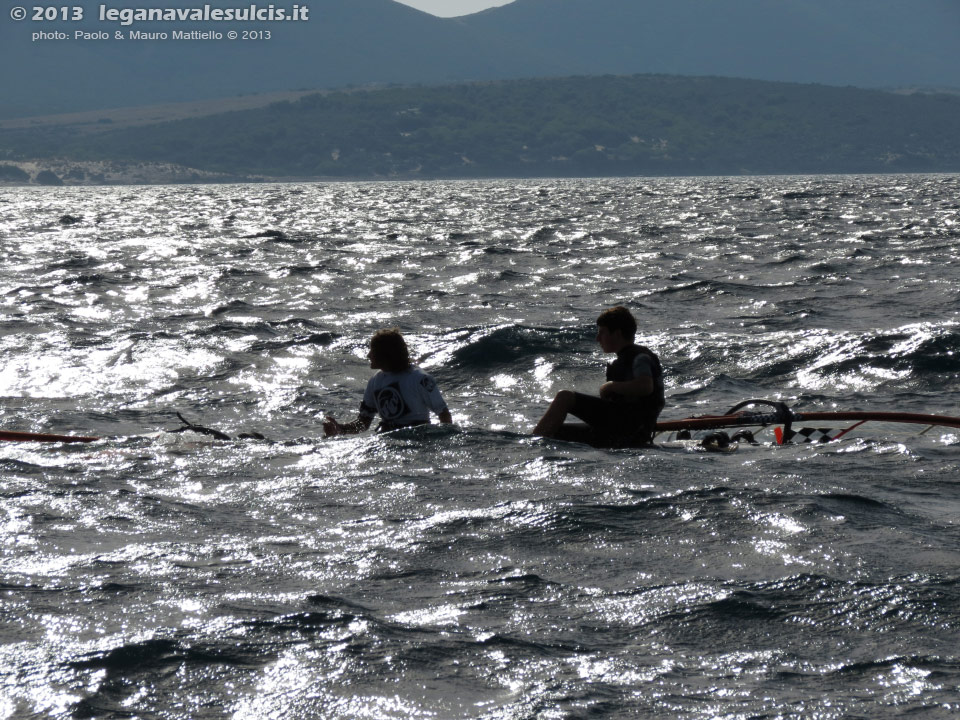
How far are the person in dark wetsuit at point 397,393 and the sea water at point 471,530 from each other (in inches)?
8.3

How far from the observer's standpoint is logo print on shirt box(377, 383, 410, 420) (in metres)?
10.6

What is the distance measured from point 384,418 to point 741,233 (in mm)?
33012

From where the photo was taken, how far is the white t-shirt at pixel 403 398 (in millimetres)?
10586

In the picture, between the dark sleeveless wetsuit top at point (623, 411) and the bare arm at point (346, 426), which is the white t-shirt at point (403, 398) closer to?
the bare arm at point (346, 426)

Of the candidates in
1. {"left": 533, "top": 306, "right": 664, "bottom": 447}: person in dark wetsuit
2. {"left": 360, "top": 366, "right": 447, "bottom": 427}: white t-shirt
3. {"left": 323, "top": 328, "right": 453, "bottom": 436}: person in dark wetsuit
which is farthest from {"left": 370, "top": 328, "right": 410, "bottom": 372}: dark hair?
{"left": 533, "top": 306, "right": 664, "bottom": 447}: person in dark wetsuit

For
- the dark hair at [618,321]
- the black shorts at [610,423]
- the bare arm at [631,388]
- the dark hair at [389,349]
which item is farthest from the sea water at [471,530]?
the dark hair at [618,321]

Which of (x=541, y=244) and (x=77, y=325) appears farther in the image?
(x=541, y=244)

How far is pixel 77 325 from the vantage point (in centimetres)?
2083

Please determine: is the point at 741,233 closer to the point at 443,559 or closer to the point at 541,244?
the point at 541,244

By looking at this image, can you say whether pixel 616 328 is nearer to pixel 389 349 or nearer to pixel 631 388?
pixel 631 388

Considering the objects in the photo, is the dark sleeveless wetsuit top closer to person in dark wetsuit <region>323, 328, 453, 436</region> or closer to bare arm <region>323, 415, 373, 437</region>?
person in dark wetsuit <region>323, 328, 453, 436</region>

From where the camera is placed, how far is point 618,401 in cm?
1052

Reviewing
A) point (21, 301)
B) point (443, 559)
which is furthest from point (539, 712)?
point (21, 301)

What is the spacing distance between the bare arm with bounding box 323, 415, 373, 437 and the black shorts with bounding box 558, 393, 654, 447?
1.91 m
